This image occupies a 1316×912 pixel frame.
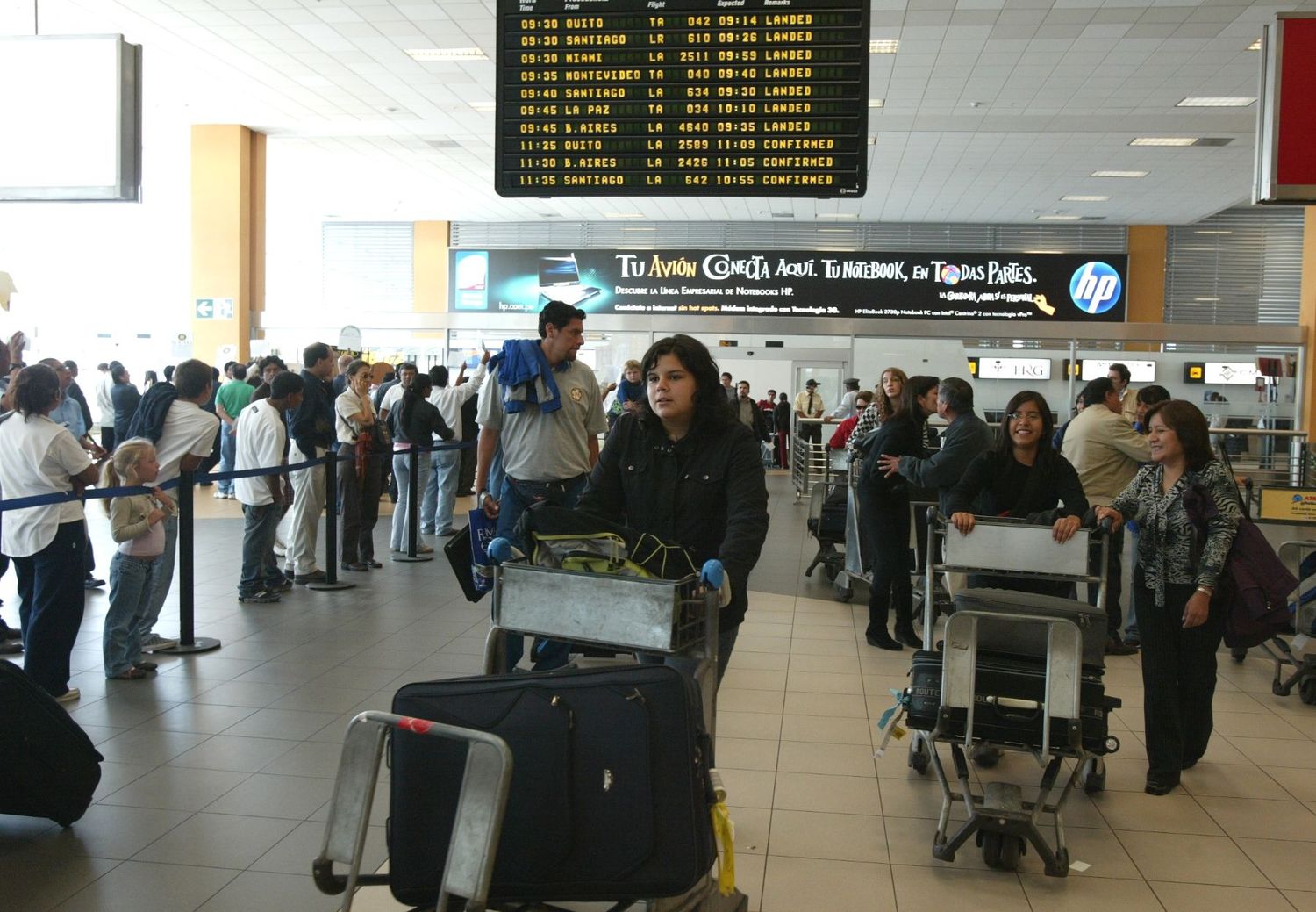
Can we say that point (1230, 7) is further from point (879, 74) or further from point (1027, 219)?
point (1027, 219)

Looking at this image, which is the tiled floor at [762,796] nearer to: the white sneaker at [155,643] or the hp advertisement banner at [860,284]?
the white sneaker at [155,643]

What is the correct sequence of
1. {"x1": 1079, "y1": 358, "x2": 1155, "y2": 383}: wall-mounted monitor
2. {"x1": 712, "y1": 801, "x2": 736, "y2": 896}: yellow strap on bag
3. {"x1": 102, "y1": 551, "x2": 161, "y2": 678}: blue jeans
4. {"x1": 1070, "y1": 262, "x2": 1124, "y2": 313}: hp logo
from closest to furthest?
1. {"x1": 712, "y1": 801, "x2": 736, "y2": 896}: yellow strap on bag
2. {"x1": 102, "y1": 551, "x2": 161, "y2": 678}: blue jeans
3. {"x1": 1070, "y1": 262, "x2": 1124, "y2": 313}: hp logo
4. {"x1": 1079, "y1": 358, "x2": 1155, "y2": 383}: wall-mounted monitor

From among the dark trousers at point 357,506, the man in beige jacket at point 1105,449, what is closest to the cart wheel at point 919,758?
the man in beige jacket at point 1105,449

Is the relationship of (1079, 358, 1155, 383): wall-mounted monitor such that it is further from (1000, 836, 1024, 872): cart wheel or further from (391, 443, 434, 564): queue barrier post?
(1000, 836, 1024, 872): cart wheel

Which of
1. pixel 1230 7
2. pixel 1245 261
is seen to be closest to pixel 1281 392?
pixel 1245 261

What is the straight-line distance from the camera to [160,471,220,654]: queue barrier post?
6.19 meters

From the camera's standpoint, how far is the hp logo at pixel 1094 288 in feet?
54.1

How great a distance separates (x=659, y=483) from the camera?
11.1ft

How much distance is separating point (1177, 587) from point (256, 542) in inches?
224

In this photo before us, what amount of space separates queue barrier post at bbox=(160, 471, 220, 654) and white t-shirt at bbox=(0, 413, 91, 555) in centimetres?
99

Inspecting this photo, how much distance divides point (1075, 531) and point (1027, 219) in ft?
62.8

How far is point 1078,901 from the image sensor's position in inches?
133

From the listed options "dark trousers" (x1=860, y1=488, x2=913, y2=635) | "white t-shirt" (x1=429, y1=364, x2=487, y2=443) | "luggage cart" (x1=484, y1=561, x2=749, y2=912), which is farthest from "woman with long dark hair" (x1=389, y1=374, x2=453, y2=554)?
"luggage cart" (x1=484, y1=561, x2=749, y2=912)

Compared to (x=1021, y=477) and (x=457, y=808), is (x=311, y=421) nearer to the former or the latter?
(x=1021, y=477)
